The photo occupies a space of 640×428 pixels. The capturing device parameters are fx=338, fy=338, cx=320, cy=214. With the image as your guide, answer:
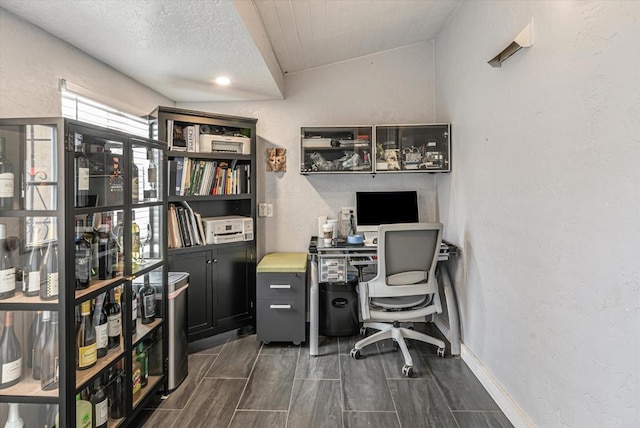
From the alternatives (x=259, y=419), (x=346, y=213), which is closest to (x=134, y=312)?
(x=259, y=419)

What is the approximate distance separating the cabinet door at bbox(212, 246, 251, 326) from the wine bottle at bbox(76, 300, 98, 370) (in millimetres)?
1342

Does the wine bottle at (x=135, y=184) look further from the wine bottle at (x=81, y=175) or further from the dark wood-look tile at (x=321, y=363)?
the dark wood-look tile at (x=321, y=363)

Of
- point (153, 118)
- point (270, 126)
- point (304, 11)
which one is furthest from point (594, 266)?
point (153, 118)

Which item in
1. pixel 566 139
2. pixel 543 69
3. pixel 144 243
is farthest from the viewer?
pixel 144 243

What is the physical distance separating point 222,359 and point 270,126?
2.14 meters

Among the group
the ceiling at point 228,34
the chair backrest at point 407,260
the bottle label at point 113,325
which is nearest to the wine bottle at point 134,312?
the bottle label at point 113,325

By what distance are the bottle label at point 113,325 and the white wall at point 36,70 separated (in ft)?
3.60

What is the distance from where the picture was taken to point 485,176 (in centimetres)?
224

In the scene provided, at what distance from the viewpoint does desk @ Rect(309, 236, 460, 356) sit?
2658mm

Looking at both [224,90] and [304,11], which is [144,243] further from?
[304,11]

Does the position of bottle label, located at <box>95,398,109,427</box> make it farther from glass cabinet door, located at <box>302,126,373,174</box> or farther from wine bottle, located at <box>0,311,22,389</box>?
glass cabinet door, located at <box>302,126,373,174</box>

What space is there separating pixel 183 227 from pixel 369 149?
173cm

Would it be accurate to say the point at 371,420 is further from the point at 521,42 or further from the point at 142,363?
the point at 521,42

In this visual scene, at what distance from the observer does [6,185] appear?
4.53ft
